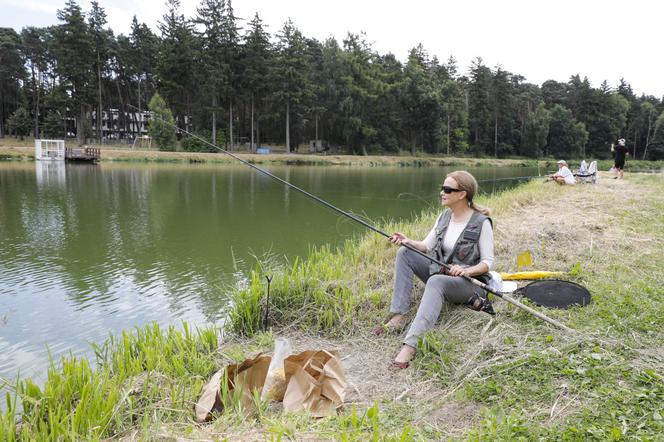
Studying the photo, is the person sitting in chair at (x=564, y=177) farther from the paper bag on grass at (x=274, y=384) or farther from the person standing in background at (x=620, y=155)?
the paper bag on grass at (x=274, y=384)

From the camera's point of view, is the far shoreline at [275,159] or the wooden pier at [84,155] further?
the far shoreline at [275,159]

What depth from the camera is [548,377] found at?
259 centimetres

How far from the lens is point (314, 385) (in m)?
2.68

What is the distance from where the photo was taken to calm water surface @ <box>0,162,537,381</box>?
5.21 m

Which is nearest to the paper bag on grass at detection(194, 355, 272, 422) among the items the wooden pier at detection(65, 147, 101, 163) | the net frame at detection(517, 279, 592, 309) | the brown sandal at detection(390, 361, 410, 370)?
the brown sandal at detection(390, 361, 410, 370)

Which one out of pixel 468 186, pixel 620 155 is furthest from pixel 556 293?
pixel 620 155

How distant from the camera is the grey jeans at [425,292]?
318 cm

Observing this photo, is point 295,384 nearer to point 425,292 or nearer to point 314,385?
point 314,385

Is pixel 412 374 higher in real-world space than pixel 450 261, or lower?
lower

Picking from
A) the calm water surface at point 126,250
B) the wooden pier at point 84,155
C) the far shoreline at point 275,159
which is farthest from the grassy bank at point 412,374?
the wooden pier at point 84,155

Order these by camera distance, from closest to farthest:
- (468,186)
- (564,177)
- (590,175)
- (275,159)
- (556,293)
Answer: (468,186)
(556,293)
(564,177)
(590,175)
(275,159)

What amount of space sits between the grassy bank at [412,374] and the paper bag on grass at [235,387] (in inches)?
3.5

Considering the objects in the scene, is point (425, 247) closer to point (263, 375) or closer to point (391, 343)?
point (391, 343)

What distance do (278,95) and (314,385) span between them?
43.4 meters
